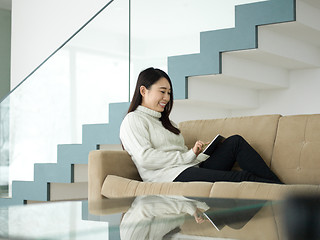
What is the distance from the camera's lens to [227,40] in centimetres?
370

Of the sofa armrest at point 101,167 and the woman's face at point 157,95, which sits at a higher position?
the woman's face at point 157,95

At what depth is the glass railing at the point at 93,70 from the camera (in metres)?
3.76

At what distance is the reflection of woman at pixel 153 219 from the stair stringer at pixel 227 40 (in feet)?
9.57

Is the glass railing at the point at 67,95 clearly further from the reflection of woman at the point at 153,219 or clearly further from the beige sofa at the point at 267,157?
the reflection of woman at the point at 153,219

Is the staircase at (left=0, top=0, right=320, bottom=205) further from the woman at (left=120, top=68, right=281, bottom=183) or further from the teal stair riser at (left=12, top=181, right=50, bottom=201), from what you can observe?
the woman at (left=120, top=68, right=281, bottom=183)

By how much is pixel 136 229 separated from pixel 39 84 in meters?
3.96

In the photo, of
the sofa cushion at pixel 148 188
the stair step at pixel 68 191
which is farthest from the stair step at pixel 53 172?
the sofa cushion at pixel 148 188

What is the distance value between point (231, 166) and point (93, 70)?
161cm

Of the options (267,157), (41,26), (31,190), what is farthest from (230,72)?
(41,26)

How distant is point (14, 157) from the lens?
4.44m

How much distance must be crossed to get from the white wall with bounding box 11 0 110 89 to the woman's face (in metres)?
2.63

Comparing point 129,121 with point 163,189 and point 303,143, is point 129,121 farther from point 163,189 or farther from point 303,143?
point 303,143

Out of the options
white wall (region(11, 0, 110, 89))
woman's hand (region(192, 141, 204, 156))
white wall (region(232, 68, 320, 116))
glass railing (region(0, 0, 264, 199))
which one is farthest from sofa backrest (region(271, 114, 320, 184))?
white wall (region(11, 0, 110, 89))

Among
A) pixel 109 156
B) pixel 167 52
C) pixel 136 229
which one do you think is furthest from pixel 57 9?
pixel 136 229
